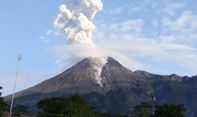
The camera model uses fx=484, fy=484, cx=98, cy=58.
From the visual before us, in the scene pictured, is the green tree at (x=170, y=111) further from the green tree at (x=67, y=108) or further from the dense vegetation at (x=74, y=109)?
the green tree at (x=67, y=108)

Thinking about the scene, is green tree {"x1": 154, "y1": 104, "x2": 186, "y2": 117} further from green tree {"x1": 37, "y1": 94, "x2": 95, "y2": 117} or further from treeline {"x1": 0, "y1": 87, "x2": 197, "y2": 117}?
green tree {"x1": 37, "y1": 94, "x2": 95, "y2": 117}

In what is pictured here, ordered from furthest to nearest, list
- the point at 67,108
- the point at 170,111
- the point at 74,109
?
1. the point at 170,111
2. the point at 67,108
3. the point at 74,109

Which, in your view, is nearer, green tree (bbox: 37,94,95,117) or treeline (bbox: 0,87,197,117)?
green tree (bbox: 37,94,95,117)

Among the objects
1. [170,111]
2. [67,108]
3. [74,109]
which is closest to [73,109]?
[74,109]

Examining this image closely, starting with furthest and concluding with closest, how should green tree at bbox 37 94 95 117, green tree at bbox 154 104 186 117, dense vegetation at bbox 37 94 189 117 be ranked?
1. green tree at bbox 154 104 186 117
2. dense vegetation at bbox 37 94 189 117
3. green tree at bbox 37 94 95 117

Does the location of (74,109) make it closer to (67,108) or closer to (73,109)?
(73,109)

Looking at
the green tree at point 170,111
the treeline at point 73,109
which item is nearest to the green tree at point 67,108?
the treeline at point 73,109

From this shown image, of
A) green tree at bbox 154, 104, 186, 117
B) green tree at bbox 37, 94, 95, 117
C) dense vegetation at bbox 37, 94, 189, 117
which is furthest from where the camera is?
green tree at bbox 154, 104, 186, 117

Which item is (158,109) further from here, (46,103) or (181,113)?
(46,103)

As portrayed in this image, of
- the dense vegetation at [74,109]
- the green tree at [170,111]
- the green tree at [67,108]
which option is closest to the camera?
the green tree at [67,108]

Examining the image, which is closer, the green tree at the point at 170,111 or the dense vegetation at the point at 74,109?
the dense vegetation at the point at 74,109

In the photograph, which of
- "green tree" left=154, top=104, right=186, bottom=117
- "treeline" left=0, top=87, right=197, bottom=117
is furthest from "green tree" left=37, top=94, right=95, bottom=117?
"green tree" left=154, top=104, right=186, bottom=117

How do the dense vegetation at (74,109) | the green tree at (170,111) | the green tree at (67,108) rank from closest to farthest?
the green tree at (67,108) < the dense vegetation at (74,109) < the green tree at (170,111)

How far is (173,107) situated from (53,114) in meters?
27.1
